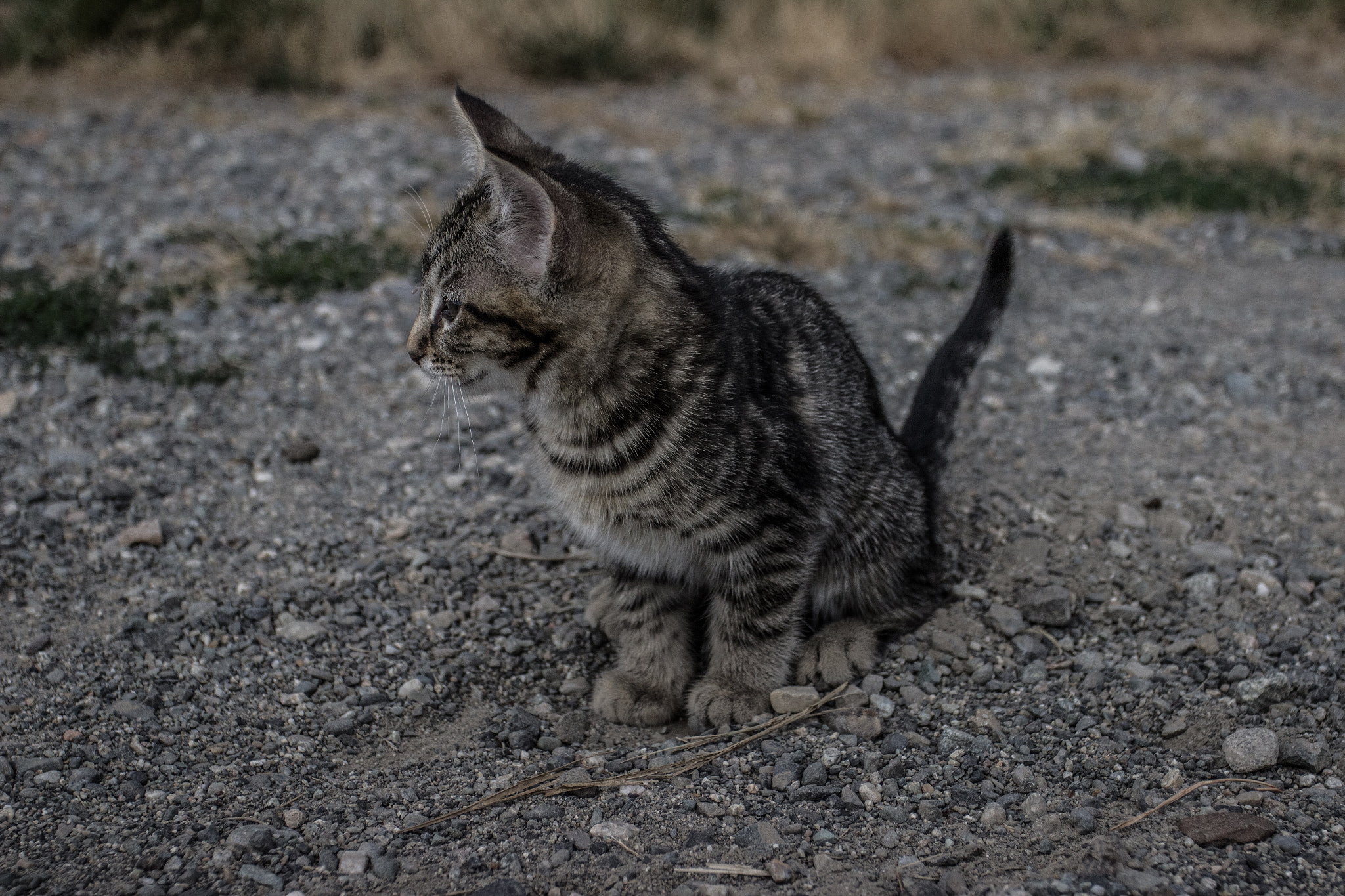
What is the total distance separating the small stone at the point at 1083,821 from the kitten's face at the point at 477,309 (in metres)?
1.68

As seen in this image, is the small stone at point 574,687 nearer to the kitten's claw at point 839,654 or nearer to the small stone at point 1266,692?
the kitten's claw at point 839,654

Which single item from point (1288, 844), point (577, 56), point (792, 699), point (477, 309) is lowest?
point (792, 699)

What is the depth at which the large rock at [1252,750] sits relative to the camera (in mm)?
2648

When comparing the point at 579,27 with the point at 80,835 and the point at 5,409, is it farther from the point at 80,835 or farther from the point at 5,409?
the point at 80,835

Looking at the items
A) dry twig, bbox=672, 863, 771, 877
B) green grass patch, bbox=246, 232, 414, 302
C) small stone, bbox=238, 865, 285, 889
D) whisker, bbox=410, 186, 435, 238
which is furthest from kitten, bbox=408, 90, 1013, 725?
green grass patch, bbox=246, 232, 414, 302

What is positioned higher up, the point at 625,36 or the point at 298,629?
the point at 625,36

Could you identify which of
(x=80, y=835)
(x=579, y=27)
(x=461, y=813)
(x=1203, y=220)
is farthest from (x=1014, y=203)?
(x=80, y=835)

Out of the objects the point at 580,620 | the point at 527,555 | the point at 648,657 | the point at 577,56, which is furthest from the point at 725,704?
the point at 577,56

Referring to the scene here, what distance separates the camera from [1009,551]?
3.61m

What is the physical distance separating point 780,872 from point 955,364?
1886 mm

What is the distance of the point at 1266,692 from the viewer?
2863 millimetres

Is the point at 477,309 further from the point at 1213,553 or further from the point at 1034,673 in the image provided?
the point at 1213,553

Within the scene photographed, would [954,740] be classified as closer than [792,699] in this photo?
Yes

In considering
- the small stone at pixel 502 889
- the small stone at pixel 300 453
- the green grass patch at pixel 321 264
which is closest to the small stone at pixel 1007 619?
the small stone at pixel 502 889
